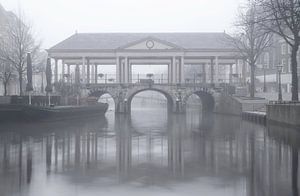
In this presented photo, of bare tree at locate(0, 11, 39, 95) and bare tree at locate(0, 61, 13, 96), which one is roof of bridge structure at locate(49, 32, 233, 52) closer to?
bare tree at locate(0, 61, 13, 96)

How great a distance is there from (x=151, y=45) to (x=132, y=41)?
4.18m

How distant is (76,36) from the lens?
6862 centimetres

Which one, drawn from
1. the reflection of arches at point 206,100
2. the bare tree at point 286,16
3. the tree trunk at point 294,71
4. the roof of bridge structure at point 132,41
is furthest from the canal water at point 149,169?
the roof of bridge structure at point 132,41

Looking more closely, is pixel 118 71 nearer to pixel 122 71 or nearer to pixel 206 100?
pixel 122 71

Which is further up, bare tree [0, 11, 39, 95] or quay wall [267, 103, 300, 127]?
bare tree [0, 11, 39, 95]

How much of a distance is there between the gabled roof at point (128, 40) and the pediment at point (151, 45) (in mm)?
451

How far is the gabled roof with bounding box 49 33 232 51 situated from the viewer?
2517 inches

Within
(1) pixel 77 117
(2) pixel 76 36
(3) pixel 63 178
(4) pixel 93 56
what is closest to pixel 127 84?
(4) pixel 93 56

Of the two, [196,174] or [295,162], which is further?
[295,162]

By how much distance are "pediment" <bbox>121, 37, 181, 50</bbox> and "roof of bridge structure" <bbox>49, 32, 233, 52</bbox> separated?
0.47ft

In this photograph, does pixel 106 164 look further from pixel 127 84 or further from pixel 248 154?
pixel 127 84

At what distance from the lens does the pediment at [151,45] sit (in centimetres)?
6187

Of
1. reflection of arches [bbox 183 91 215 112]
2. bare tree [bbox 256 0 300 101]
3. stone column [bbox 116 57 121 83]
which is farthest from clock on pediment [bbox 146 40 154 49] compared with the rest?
bare tree [bbox 256 0 300 101]

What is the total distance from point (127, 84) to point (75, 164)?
50052 millimetres
